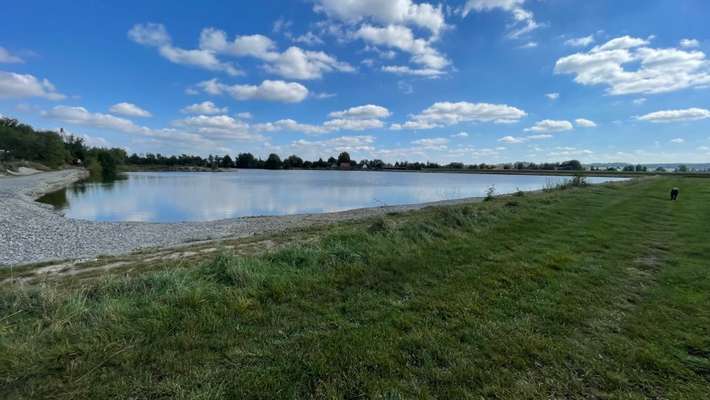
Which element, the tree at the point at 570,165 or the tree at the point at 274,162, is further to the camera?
the tree at the point at 274,162

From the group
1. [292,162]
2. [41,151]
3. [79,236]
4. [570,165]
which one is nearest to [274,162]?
[292,162]

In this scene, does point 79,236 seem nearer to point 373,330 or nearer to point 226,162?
point 373,330

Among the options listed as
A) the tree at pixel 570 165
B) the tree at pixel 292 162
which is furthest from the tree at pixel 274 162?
the tree at pixel 570 165

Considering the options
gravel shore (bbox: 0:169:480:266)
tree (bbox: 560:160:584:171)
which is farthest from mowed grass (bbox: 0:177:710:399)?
tree (bbox: 560:160:584:171)

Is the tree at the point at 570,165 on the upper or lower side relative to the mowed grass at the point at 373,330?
upper

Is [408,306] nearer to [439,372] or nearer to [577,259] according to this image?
[439,372]

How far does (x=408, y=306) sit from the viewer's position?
13.4 feet

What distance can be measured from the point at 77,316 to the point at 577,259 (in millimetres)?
7737

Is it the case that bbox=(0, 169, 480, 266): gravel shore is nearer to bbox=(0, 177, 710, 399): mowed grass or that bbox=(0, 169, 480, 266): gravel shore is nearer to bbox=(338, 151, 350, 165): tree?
bbox=(0, 177, 710, 399): mowed grass

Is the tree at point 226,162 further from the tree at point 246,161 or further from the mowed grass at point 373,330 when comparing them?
the mowed grass at point 373,330

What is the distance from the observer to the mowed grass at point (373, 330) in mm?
2637

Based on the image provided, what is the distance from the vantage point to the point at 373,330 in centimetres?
349

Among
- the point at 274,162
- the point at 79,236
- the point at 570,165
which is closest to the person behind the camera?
the point at 79,236

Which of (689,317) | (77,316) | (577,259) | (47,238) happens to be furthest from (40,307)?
(47,238)
